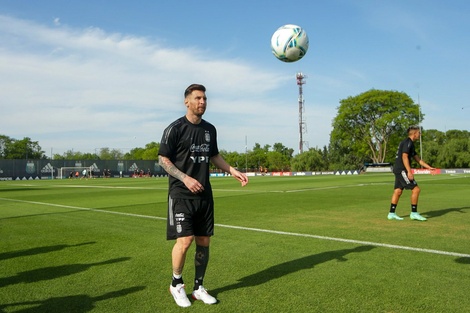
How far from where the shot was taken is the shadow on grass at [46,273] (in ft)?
16.3

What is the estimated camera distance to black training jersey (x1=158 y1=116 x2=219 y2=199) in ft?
13.8

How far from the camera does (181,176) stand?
13.4 feet

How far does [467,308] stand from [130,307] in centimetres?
→ 321

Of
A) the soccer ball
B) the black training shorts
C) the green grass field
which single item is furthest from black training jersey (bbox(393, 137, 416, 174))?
the soccer ball

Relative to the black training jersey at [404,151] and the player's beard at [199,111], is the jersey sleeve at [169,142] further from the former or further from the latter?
the black training jersey at [404,151]

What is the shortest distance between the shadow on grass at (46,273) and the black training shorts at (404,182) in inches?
273

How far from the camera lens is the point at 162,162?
417 centimetres

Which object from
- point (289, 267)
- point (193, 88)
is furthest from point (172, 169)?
point (289, 267)

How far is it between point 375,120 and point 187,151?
69379mm

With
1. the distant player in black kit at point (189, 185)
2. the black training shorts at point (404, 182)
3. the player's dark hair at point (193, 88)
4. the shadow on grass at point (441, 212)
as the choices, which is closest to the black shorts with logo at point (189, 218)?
the distant player in black kit at point (189, 185)

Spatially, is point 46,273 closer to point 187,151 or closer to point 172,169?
point 172,169

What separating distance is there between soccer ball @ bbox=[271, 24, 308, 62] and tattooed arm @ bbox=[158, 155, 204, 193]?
7202mm

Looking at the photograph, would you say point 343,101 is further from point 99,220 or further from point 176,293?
point 176,293

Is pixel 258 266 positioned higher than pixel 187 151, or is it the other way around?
pixel 187 151
